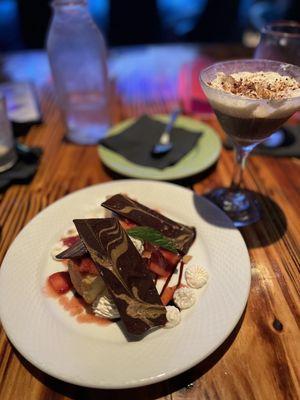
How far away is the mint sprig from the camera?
33.2 inches

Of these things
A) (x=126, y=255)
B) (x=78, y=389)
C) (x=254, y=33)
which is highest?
(x=126, y=255)

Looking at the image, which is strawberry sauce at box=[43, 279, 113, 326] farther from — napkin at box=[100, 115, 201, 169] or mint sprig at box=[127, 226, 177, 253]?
napkin at box=[100, 115, 201, 169]

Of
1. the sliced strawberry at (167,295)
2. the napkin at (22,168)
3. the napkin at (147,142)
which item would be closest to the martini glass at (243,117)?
the napkin at (147,142)

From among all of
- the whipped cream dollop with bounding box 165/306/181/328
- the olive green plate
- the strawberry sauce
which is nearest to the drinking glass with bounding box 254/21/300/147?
the olive green plate

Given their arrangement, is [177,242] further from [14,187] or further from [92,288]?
[14,187]

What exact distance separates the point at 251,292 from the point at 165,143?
735 mm

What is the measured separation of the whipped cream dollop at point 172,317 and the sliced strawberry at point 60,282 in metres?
0.25

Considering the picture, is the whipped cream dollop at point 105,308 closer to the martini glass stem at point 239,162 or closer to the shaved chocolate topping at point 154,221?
the shaved chocolate topping at point 154,221

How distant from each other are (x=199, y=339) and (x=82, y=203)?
57 cm

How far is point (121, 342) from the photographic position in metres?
0.70

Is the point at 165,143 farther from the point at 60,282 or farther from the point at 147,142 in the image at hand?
the point at 60,282

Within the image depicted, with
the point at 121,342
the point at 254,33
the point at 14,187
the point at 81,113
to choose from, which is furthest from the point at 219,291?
the point at 254,33

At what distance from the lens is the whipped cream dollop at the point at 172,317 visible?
2.37 ft

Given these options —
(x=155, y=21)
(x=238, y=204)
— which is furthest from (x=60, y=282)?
(x=155, y=21)
